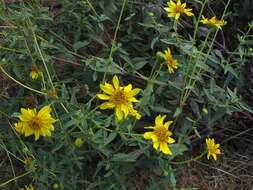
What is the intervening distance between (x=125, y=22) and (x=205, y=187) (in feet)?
2.61

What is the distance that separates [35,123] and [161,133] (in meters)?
0.40

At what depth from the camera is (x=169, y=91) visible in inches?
77.2

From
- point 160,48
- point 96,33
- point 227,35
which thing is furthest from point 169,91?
point 227,35

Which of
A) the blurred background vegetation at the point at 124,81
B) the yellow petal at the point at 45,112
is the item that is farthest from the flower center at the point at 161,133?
the yellow petal at the point at 45,112

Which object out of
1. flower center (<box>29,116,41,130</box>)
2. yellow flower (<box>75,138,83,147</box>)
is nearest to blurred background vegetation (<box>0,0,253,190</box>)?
yellow flower (<box>75,138,83,147</box>)

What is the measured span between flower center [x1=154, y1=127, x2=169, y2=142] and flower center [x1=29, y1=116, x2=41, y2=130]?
14.5 inches

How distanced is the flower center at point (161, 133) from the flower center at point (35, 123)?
368 mm

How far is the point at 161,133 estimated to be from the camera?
5.18ft

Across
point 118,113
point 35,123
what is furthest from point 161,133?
point 35,123

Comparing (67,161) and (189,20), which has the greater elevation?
(189,20)

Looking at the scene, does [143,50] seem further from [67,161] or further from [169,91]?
[67,161]

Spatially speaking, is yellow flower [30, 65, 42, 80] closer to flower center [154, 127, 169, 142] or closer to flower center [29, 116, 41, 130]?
flower center [29, 116, 41, 130]

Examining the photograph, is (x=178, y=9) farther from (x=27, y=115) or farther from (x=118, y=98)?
(x=27, y=115)

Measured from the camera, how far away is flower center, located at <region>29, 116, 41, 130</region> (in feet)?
4.99
